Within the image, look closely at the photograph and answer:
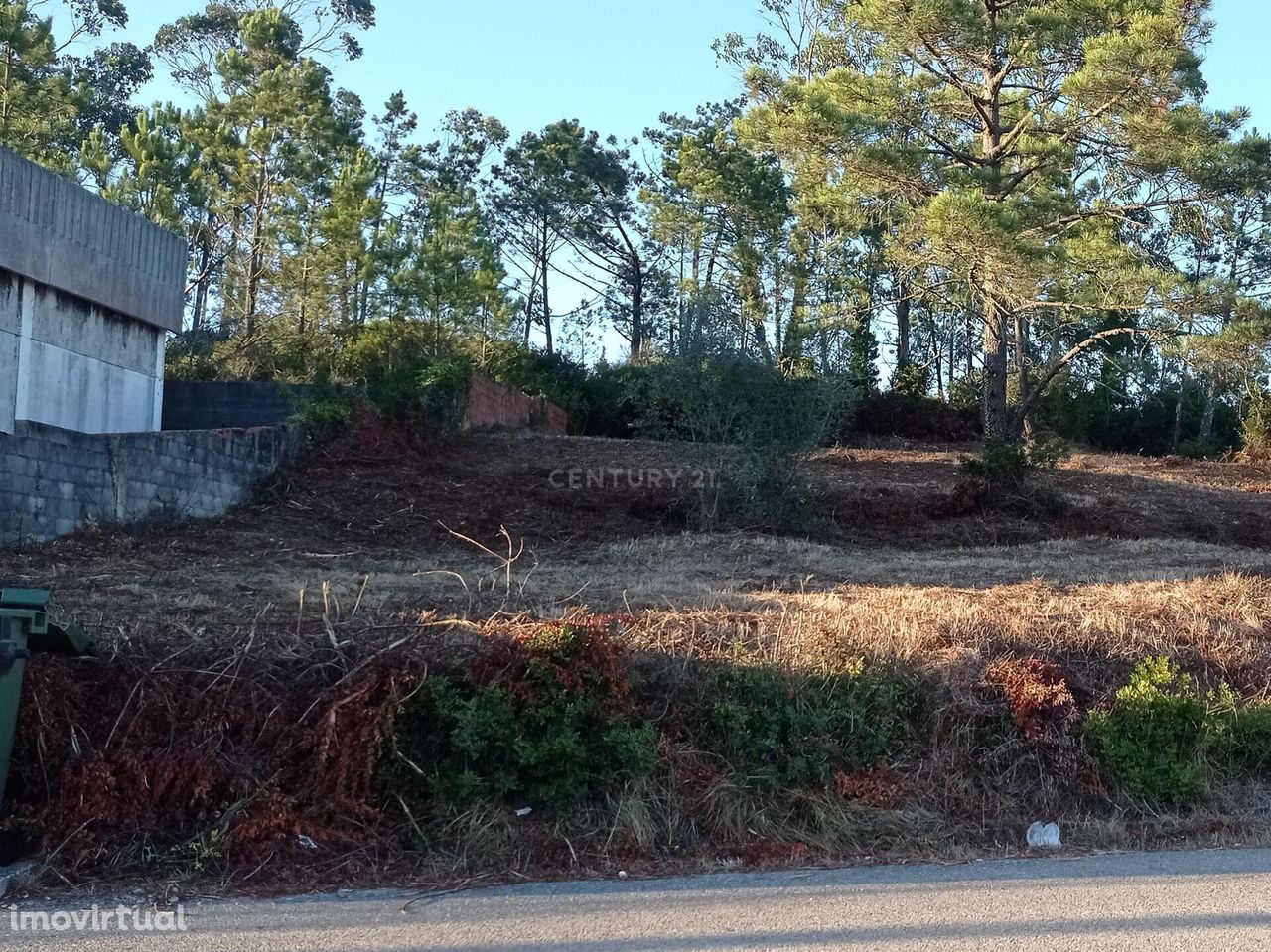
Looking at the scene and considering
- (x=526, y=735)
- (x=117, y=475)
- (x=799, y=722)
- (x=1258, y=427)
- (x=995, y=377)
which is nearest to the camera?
Answer: (x=526, y=735)

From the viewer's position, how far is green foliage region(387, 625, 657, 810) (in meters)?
6.58

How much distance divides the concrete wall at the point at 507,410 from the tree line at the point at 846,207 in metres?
1.37

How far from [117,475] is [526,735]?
27.6ft

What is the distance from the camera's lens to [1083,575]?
11820 mm

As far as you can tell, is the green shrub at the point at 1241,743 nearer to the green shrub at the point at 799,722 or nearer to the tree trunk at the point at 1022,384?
the green shrub at the point at 799,722

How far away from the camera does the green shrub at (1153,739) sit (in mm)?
7457

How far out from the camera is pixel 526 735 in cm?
671

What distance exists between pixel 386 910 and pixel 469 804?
98cm

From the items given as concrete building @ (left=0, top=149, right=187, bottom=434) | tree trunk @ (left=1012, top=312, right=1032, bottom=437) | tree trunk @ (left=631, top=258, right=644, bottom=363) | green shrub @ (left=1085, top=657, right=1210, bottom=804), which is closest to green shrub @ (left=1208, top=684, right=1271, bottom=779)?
green shrub @ (left=1085, top=657, right=1210, bottom=804)

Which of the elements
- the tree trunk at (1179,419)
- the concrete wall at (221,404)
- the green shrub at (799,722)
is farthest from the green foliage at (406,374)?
the tree trunk at (1179,419)

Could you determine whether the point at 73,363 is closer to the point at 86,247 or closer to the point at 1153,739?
the point at 86,247

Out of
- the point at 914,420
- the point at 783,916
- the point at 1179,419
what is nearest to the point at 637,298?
the point at 914,420

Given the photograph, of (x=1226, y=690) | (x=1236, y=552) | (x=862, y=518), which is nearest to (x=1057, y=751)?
(x=1226, y=690)

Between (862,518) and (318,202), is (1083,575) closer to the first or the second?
(862,518)
